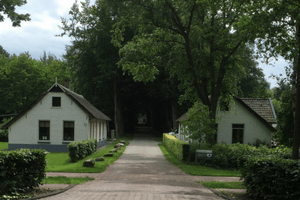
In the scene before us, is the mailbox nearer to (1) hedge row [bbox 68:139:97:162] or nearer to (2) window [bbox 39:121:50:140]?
(1) hedge row [bbox 68:139:97:162]

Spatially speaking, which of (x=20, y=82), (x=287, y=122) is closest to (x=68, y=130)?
(x=287, y=122)

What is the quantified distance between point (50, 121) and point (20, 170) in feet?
63.2

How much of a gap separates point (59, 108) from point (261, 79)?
4217 cm

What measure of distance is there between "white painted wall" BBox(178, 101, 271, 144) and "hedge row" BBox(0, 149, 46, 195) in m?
21.7

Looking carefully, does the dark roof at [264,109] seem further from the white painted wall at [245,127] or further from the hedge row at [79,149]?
the hedge row at [79,149]

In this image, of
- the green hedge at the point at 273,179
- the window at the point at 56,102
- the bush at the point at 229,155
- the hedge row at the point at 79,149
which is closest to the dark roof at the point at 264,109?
the hedge row at the point at 79,149

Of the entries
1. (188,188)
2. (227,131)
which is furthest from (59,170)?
(227,131)

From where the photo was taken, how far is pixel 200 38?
2047cm

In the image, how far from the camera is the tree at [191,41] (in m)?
19.2

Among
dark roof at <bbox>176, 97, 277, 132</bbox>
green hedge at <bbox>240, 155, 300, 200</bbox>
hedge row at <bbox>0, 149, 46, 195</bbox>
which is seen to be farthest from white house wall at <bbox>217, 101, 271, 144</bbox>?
hedge row at <bbox>0, 149, 46, 195</bbox>

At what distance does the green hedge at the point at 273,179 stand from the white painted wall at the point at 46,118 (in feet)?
66.8

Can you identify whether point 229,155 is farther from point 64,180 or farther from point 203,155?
point 64,180

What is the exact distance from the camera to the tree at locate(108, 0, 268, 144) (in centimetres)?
1917

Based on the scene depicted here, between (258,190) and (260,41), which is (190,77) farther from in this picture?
(258,190)
